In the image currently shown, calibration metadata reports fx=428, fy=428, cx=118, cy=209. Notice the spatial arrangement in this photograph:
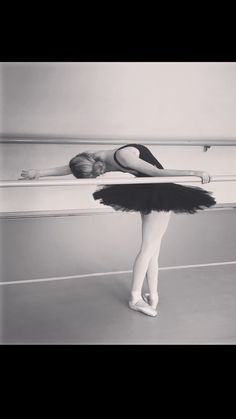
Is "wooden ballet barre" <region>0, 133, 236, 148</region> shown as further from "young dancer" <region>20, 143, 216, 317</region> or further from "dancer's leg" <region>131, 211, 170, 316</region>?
"dancer's leg" <region>131, 211, 170, 316</region>

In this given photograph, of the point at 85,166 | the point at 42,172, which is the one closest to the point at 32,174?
the point at 42,172

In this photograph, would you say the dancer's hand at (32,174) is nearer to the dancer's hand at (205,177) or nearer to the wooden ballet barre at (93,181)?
the wooden ballet barre at (93,181)

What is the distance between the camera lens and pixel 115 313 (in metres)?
1.51

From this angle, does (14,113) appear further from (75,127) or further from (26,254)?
(26,254)

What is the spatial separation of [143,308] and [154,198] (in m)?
0.39

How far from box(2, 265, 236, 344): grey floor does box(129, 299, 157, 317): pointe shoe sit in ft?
0.07

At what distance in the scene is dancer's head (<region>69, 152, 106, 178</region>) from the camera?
139cm

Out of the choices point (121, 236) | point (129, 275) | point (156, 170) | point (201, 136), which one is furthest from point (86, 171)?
point (201, 136)

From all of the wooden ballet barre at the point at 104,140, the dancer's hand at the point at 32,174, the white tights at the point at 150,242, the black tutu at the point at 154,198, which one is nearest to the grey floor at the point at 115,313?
the white tights at the point at 150,242

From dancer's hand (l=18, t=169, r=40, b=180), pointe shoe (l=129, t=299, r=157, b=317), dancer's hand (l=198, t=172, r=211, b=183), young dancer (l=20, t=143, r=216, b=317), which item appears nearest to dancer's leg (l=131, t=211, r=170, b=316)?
young dancer (l=20, t=143, r=216, b=317)

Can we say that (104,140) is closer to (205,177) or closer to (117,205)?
(117,205)

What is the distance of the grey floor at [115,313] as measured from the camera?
134cm

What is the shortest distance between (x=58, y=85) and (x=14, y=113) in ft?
1.10

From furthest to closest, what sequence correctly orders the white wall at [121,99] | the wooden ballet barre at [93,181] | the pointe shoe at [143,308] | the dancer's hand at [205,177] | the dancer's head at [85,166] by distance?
the white wall at [121,99]
the pointe shoe at [143,308]
the dancer's head at [85,166]
the dancer's hand at [205,177]
the wooden ballet barre at [93,181]
